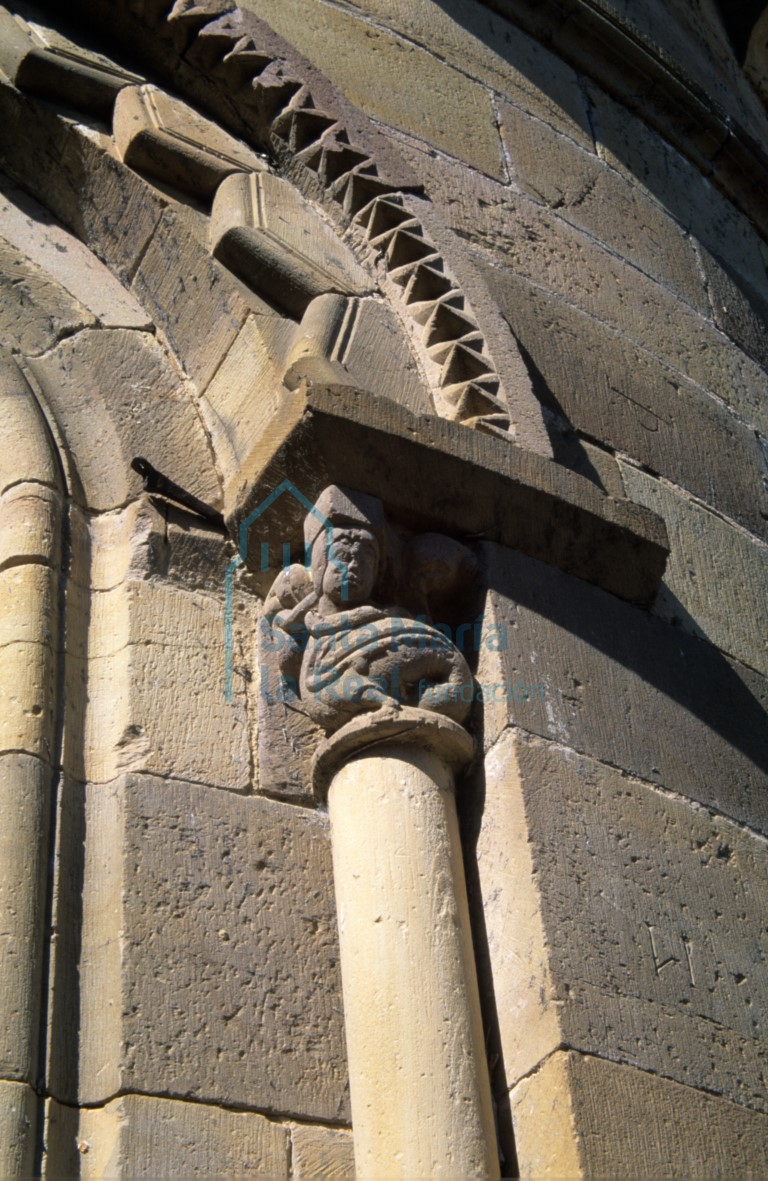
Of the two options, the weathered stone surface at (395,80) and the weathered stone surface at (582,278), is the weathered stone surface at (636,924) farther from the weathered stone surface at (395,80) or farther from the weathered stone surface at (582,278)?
the weathered stone surface at (395,80)

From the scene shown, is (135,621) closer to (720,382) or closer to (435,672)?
(435,672)

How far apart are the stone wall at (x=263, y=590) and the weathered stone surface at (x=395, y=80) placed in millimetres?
12

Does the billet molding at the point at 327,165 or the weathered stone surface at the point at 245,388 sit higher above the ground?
the billet molding at the point at 327,165

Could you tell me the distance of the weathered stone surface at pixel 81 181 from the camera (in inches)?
157

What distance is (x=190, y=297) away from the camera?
3822mm

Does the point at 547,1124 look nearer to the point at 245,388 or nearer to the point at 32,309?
the point at 245,388

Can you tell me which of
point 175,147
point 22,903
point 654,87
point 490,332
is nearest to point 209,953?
point 22,903

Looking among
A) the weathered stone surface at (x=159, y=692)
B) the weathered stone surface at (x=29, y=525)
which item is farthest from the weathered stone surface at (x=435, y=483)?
the weathered stone surface at (x=29, y=525)

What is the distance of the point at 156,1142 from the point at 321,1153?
282 millimetres

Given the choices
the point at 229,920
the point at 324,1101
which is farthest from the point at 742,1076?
the point at 229,920

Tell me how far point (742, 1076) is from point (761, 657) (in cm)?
125

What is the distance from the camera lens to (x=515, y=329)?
3975mm

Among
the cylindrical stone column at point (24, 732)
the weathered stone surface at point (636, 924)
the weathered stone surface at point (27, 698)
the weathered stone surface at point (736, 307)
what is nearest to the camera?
the cylindrical stone column at point (24, 732)

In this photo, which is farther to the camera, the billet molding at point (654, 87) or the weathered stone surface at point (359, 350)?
the billet molding at point (654, 87)
